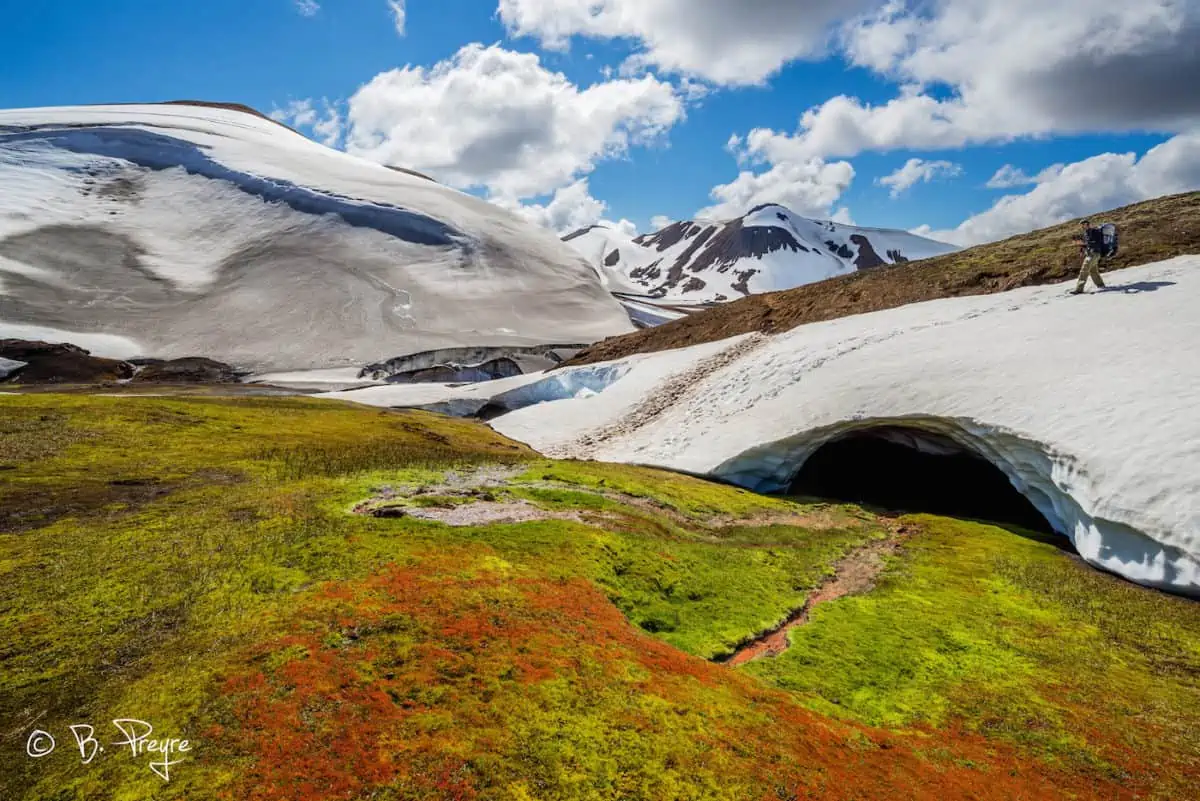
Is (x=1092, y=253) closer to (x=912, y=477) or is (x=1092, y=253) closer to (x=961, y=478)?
(x=961, y=478)

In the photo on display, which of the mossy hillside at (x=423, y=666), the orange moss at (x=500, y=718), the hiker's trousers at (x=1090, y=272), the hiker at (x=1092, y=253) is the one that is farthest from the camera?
the hiker's trousers at (x=1090, y=272)

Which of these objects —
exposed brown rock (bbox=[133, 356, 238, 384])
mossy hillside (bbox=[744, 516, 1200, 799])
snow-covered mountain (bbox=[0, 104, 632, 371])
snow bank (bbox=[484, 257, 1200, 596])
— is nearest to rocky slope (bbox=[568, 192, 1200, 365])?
snow bank (bbox=[484, 257, 1200, 596])

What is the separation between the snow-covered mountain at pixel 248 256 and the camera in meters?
96.8

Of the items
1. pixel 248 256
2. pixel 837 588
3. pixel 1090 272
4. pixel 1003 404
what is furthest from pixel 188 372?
pixel 1090 272

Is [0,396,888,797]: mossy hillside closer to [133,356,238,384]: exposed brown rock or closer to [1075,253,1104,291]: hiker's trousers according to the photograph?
[1075,253,1104,291]: hiker's trousers

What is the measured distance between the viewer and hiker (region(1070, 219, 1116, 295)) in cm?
2591

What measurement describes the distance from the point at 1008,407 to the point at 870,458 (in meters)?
11.4

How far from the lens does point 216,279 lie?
113 m

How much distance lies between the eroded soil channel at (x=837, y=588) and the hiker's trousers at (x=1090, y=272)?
A: 16342 mm

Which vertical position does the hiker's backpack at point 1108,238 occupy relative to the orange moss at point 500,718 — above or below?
above

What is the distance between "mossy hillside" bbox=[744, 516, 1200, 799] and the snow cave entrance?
11.3 meters

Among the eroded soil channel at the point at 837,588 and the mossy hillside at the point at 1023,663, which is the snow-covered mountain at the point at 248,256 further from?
the mossy hillside at the point at 1023,663
